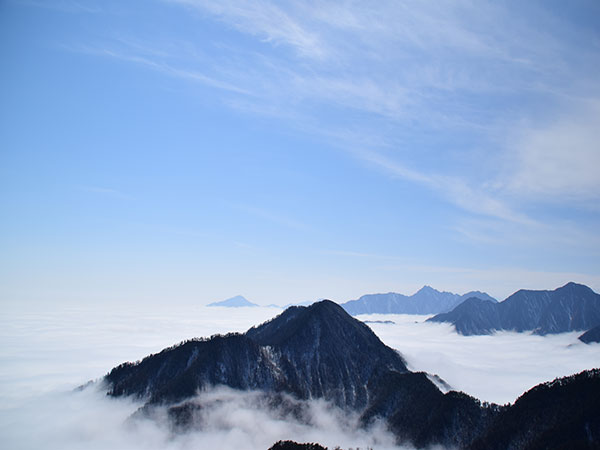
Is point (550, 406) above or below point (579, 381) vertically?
below

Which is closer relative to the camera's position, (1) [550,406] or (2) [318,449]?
(2) [318,449]

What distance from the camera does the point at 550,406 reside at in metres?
194

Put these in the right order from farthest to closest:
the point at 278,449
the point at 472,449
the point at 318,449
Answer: the point at 472,449, the point at 318,449, the point at 278,449

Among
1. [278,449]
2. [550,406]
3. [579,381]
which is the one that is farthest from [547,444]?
[278,449]

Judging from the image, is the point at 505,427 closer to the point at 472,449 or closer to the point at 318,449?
the point at 472,449

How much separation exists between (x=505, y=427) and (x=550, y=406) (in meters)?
27.0

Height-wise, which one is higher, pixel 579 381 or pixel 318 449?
pixel 579 381

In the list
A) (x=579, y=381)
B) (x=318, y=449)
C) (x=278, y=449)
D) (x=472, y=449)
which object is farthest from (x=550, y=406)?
(x=278, y=449)

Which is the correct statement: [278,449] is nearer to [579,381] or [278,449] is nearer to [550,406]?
[550,406]

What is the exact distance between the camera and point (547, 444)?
549 feet

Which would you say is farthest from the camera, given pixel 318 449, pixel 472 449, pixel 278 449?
pixel 472 449

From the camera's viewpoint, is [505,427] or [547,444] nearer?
[547,444]

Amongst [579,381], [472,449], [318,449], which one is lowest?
[472,449]

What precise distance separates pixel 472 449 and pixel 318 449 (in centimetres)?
8879
